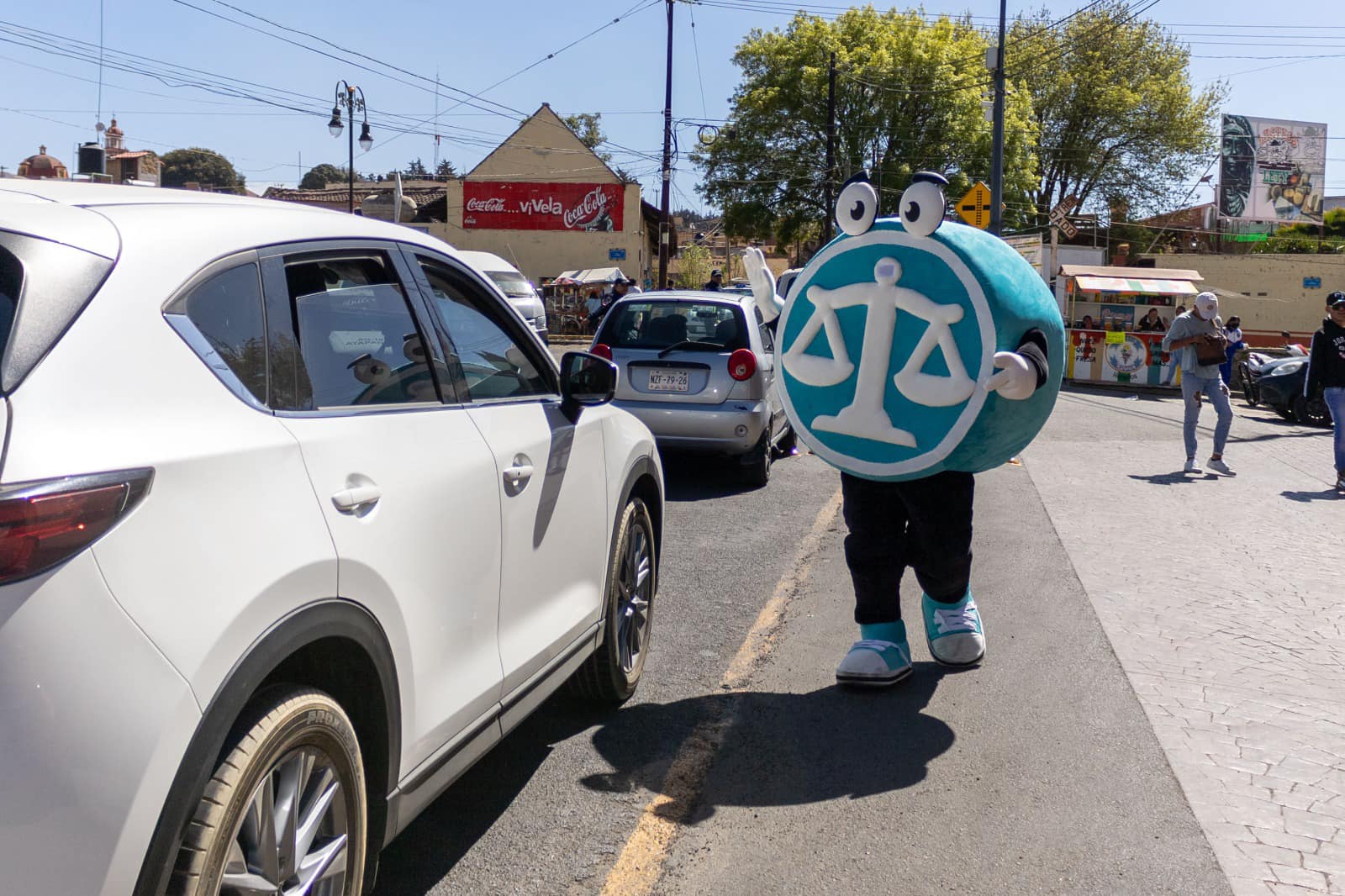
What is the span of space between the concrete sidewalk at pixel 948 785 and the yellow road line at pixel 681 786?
0.05 meters

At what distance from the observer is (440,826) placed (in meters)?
3.59

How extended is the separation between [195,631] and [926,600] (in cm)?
373

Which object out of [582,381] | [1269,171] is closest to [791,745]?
[582,381]

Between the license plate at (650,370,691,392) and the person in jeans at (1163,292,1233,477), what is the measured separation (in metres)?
4.87

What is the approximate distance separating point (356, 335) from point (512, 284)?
2107 cm

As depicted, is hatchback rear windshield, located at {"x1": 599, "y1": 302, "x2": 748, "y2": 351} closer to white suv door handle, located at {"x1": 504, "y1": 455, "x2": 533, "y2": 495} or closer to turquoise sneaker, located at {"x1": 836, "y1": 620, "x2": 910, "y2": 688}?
turquoise sneaker, located at {"x1": 836, "y1": 620, "x2": 910, "y2": 688}

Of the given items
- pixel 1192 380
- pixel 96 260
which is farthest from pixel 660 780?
pixel 1192 380

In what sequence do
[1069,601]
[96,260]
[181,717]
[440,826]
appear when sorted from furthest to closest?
[1069,601], [440,826], [96,260], [181,717]

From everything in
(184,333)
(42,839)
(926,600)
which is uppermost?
(184,333)

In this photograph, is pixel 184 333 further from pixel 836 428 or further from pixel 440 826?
pixel 836 428

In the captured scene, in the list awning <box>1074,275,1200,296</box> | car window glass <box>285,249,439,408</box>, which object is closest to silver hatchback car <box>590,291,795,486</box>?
car window glass <box>285,249,439,408</box>

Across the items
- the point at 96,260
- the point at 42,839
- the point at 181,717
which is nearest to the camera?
the point at 42,839

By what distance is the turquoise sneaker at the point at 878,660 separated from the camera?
485 centimetres

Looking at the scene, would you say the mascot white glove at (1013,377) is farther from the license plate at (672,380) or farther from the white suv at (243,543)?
the license plate at (672,380)
